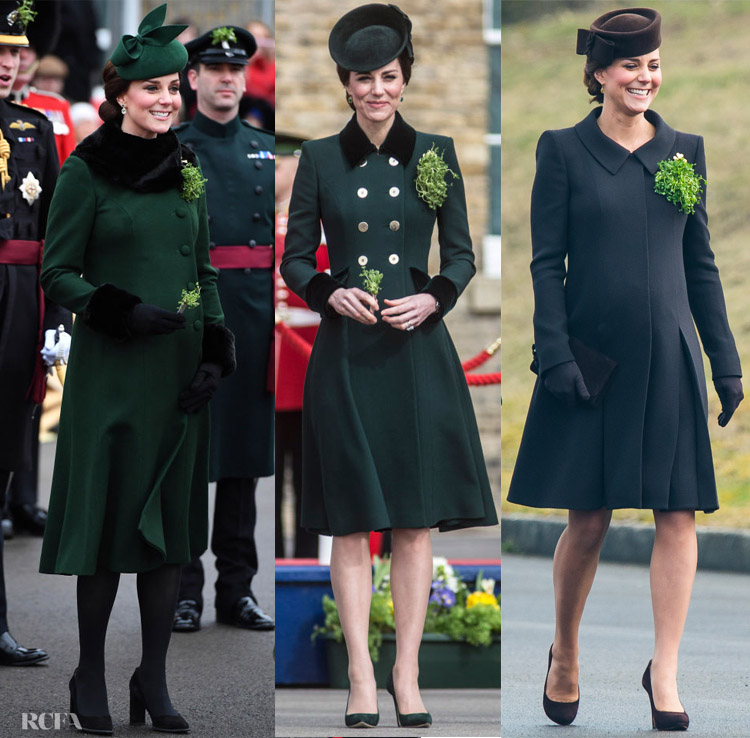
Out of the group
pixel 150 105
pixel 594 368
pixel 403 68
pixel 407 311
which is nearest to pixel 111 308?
pixel 150 105

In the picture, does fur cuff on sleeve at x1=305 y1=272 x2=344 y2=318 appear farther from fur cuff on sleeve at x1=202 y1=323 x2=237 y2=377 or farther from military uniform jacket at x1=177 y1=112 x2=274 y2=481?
military uniform jacket at x1=177 y1=112 x2=274 y2=481

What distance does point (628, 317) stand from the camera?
496 cm

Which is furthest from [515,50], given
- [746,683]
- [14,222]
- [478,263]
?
[746,683]

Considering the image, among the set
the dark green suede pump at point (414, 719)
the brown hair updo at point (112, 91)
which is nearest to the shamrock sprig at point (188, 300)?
the brown hair updo at point (112, 91)

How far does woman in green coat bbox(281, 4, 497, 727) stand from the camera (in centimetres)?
484

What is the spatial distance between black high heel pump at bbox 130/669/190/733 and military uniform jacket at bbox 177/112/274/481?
1297 millimetres

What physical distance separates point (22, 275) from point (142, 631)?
1482 millimetres

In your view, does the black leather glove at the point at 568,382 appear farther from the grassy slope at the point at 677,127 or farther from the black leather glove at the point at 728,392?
the black leather glove at the point at 728,392

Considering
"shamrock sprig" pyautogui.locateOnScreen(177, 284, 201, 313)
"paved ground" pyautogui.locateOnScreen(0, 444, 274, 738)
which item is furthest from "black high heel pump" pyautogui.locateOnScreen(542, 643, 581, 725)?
"shamrock sprig" pyautogui.locateOnScreen(177, 284, 201, 313)

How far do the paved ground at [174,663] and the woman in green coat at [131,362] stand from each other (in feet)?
0.91

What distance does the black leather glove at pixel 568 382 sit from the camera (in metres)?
4.95

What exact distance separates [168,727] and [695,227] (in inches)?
82.2

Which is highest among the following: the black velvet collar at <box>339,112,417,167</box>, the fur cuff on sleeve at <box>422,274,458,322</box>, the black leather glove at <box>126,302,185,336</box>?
the black velvet collar at <box>339,112,417,167</box>

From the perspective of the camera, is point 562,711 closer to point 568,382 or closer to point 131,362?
point 568,382
